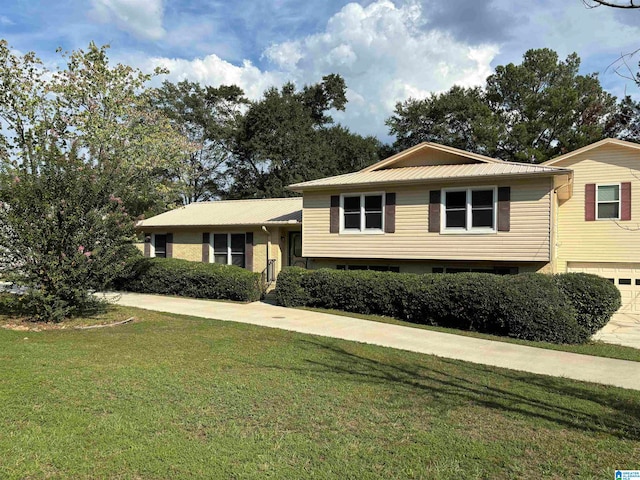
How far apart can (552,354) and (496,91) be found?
25.8m

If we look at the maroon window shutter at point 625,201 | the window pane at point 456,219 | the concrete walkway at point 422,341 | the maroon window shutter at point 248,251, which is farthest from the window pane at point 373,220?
the maroon window shutter at point 625,201

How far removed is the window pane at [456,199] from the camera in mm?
13701

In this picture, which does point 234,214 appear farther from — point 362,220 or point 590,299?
point 590,299

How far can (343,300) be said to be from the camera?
13.2 m

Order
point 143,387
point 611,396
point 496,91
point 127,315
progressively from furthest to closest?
point 496,91
point 127,315
point 611,396
point 143,387

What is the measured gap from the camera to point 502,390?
5.96 m

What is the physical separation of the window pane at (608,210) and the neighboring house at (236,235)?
31.6ft

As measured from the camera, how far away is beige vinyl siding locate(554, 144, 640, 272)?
48.1ft

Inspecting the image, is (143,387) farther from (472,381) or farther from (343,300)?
(343,300)

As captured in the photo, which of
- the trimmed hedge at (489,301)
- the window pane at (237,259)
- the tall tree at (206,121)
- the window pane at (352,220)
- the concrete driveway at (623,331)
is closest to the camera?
the trimmed hedge at (489,301)

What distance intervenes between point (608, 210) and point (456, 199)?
17.0 ft

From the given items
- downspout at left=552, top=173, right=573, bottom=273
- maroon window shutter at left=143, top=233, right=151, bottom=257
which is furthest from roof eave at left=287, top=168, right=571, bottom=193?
maroon window shutter at left=143, top=233, right=151, bottom=257

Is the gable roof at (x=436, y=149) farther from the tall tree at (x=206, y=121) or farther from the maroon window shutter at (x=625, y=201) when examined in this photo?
the tall tree at (x=206, y=121)

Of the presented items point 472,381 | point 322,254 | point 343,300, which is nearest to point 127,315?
point 343,300
